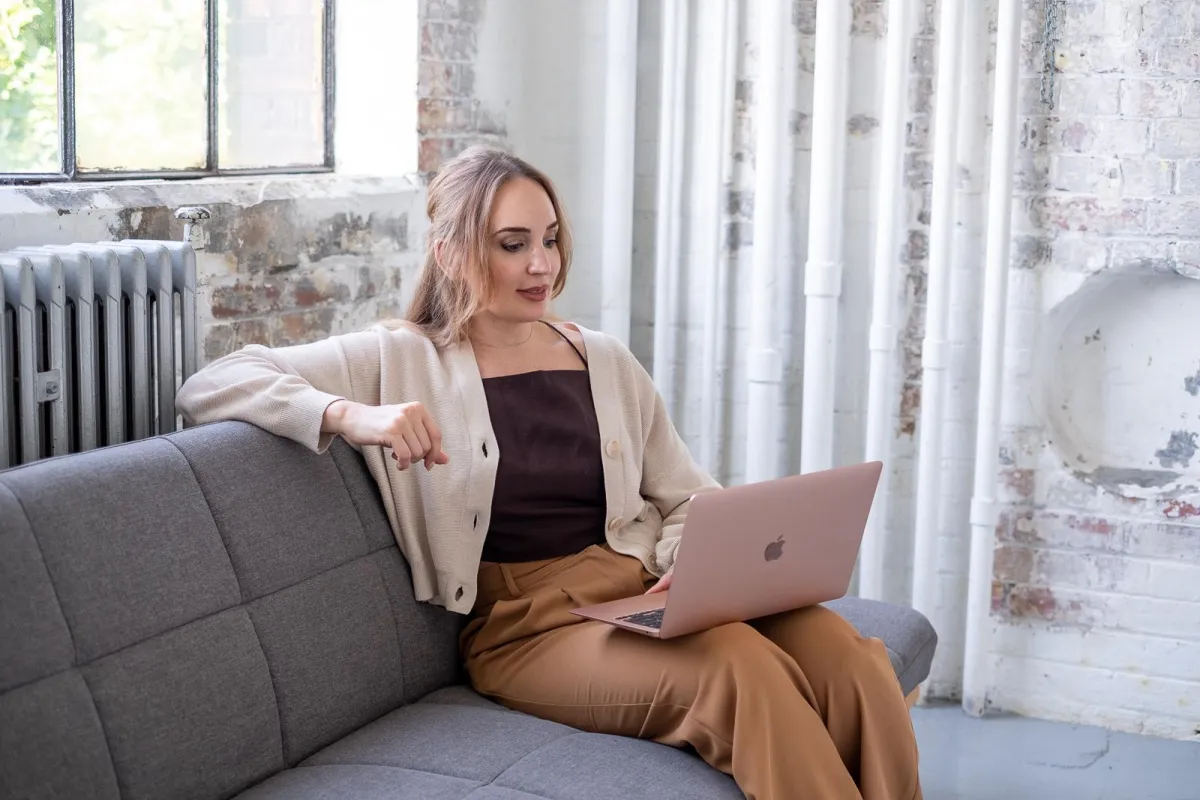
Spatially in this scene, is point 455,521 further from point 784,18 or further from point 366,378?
point 784,18

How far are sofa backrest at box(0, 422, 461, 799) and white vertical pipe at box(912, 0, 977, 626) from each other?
1.53 metres

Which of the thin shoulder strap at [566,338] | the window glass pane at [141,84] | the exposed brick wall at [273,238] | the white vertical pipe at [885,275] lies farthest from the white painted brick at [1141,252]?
the window glass pane at [141,84]

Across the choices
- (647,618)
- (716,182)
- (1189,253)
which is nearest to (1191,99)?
(1189,253)

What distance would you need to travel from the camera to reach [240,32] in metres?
3.15

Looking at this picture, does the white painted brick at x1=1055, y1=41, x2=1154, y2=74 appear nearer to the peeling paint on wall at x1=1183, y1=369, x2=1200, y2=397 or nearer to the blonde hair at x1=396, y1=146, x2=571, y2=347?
the peeling paint on wall at x1=1183, y1=369, x2=1200, y2=397

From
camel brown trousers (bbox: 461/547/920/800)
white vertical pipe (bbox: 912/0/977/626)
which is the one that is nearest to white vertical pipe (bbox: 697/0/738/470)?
white vertical pipe (bbox: 912/0/977/626)

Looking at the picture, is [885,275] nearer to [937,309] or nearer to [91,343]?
[937,309]

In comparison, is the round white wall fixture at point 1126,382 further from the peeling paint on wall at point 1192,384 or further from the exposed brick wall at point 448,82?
the exposed brick wall at point 448,82

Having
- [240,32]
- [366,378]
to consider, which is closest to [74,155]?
[240,32]

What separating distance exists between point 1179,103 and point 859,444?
3.67ft

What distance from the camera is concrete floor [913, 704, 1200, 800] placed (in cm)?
305

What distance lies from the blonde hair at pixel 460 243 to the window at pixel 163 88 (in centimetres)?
77

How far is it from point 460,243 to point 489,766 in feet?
3.03

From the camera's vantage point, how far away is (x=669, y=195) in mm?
3715
